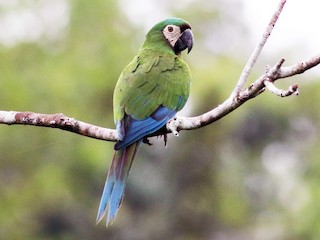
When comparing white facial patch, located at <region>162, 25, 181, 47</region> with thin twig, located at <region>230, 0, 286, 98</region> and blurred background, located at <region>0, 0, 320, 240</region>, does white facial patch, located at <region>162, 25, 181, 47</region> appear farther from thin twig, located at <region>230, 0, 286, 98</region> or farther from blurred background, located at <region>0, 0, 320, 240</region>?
blurred background, located at <region>0, 0, 320, 240</region>

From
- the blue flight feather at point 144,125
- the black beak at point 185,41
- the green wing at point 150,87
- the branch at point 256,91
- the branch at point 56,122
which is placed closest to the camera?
the branch at point 256,91

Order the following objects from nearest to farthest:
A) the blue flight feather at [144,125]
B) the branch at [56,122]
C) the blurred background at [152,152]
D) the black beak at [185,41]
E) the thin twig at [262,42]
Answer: the thin twig at [262,42], the branch at [56,122], the blue flight feather at [144,125], the black beak at [185,41], the blurred background at [152,152]

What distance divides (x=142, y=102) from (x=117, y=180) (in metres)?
0.39

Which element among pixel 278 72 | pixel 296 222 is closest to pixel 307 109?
pixel 296 222

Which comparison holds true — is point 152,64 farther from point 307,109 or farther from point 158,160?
point 307,109

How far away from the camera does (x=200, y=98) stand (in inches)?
512

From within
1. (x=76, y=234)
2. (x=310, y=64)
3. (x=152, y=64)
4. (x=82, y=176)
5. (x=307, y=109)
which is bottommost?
(x=310, y=64)

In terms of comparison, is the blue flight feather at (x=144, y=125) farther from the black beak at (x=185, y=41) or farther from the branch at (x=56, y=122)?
the black beak at (x=185, y=41)

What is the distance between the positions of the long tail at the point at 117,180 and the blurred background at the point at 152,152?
6740 millimetres

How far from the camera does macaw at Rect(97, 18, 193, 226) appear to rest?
4.05 metres

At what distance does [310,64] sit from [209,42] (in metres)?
13.0

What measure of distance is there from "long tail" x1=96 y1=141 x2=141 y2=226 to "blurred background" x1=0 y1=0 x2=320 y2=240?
6.74m

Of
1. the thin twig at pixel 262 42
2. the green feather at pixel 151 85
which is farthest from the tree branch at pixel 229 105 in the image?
the green feather at pixel 151 85

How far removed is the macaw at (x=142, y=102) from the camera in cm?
405
